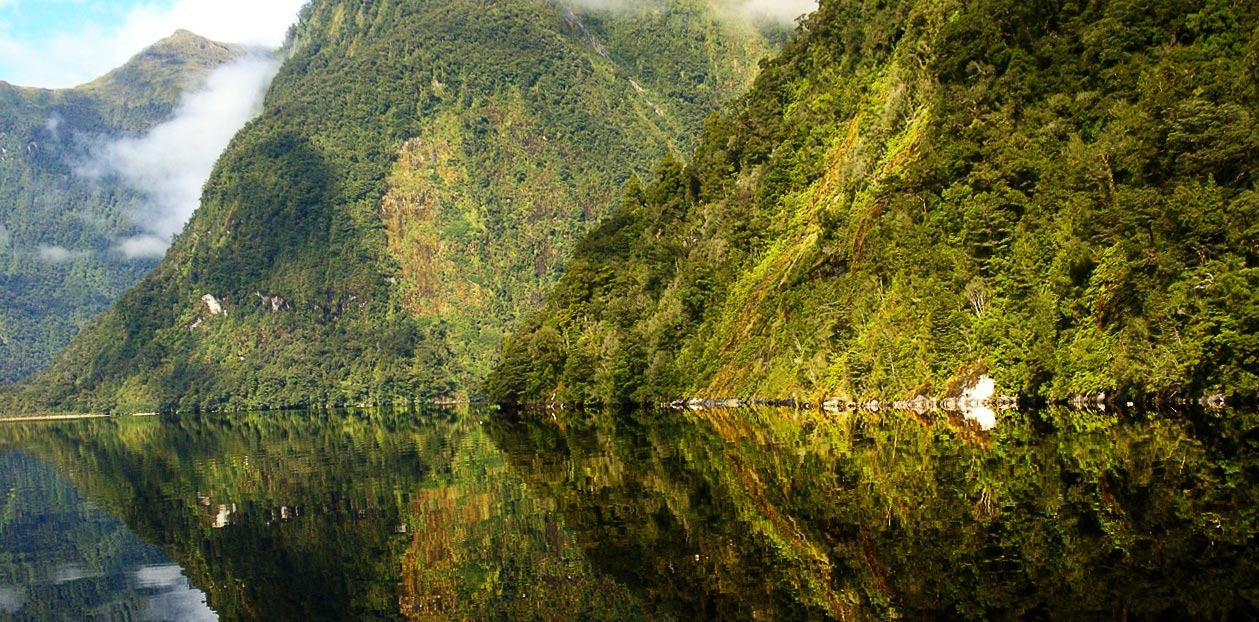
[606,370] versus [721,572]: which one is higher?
[721,572]

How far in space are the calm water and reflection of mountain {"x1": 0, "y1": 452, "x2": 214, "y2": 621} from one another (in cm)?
16

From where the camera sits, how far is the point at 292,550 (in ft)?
116

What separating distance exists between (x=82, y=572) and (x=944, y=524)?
83.6 feet

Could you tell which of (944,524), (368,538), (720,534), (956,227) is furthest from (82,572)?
(956,227)

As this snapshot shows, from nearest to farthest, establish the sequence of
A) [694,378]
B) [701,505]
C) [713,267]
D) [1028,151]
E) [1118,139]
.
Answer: [701,505] < [1118,139] < [1028,151] < [694,378] < [713,267]

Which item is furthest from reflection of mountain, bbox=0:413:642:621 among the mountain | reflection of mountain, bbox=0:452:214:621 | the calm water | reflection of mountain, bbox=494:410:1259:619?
the mountain

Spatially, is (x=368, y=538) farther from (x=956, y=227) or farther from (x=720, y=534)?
(x=956, y=227)

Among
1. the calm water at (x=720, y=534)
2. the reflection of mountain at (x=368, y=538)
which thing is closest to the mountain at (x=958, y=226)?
the calm water at (x=720, y=534)

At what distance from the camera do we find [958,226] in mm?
87000

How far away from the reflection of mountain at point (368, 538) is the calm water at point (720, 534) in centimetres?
13

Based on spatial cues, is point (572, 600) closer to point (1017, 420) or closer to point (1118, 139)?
point (1017, 420)

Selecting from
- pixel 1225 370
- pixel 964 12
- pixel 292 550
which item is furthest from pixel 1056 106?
pixel 292 550

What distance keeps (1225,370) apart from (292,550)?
4577cm

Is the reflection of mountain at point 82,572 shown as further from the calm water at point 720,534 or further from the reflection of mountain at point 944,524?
the reflection of mountain at point 944,524
